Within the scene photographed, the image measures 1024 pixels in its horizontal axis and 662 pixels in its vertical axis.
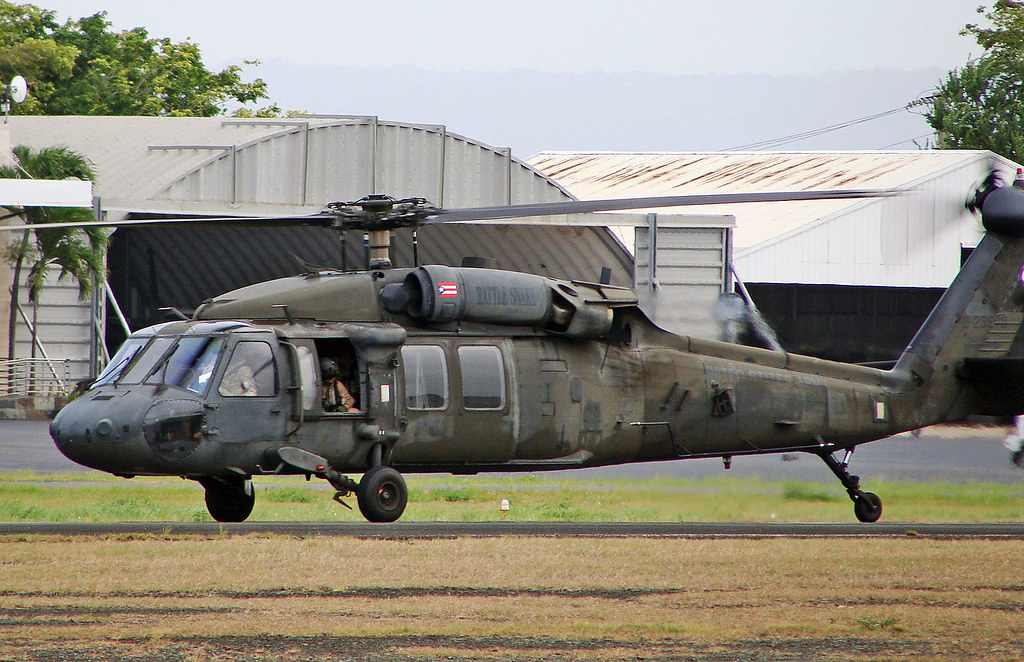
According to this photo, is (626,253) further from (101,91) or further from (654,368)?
(101,91)

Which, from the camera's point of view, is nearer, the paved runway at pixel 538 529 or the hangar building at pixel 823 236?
the paved runway at pixel 538 529

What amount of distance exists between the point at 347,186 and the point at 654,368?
23.5 meters

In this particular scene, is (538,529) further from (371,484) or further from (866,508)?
(866,508)

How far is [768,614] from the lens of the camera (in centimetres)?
1249

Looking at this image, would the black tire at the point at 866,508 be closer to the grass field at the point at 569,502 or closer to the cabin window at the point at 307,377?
the grass field at the point at 569,502

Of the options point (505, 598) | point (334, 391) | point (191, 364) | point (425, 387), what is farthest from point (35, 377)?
point (505, 598)

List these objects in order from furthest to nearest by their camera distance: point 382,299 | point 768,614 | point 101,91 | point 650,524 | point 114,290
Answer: point 101,91, point 114,290, point 650,524, point 382,299, point 768,614

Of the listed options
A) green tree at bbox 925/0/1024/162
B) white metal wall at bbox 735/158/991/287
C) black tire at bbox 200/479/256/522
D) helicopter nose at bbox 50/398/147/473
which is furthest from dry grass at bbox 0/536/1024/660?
green tree at bbox 925/0/1024/162

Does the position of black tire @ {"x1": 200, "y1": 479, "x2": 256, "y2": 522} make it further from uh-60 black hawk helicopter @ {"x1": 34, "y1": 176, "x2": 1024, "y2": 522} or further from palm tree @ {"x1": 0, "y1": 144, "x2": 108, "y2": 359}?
palm tree @ {"x1": 0, "y1": 144, "x2": 108, "y2": 359}

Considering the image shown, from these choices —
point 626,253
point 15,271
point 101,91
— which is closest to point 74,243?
point 15,271

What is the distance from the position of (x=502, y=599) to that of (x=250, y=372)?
4067 mm

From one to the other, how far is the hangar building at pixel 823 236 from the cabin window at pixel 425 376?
2530 centimetres

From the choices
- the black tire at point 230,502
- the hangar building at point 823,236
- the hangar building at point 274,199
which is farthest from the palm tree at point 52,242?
the black tire at point 230,502

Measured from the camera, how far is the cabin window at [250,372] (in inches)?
583
